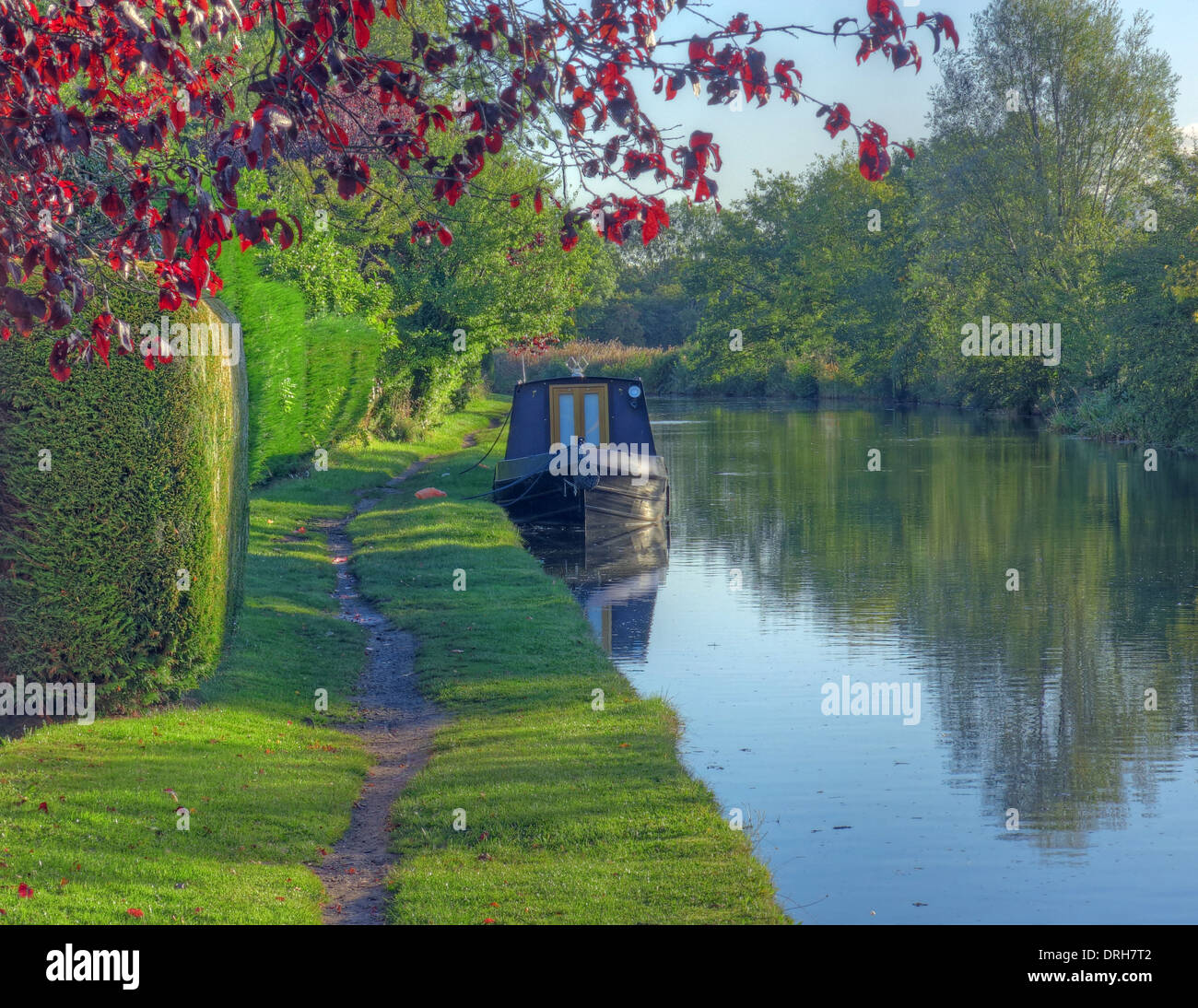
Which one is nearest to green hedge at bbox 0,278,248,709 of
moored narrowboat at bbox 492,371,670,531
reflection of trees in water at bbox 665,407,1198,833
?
reflection of trees in water at bbox 665,407,1198,833

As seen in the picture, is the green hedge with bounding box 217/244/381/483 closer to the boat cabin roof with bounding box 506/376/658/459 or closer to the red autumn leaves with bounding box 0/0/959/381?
the boat cabin roof with bounding box 506/376/658/459

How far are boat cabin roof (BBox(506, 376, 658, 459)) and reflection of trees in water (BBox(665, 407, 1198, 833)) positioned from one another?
2053 mm

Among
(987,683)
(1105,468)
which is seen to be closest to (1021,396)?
(1105,468)

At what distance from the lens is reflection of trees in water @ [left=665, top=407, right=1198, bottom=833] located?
32.5ft

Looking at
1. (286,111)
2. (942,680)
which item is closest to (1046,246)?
(942,680)

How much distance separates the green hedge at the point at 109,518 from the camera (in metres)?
8.73

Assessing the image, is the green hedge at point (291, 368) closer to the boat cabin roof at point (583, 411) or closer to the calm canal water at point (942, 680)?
the boat cabin roof at point (583, 411)

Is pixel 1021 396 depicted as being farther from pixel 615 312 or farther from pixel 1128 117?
pixel 615 312

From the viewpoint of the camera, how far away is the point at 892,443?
39281 millimetres

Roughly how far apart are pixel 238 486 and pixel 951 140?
4070cm

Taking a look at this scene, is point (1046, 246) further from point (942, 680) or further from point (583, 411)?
point (942, 680)

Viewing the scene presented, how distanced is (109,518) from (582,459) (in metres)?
14.0

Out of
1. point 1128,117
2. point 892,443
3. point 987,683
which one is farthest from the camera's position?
point 1128,117

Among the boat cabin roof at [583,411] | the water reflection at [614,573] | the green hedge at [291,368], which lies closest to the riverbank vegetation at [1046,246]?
the boat cabin roof at [583,411]
